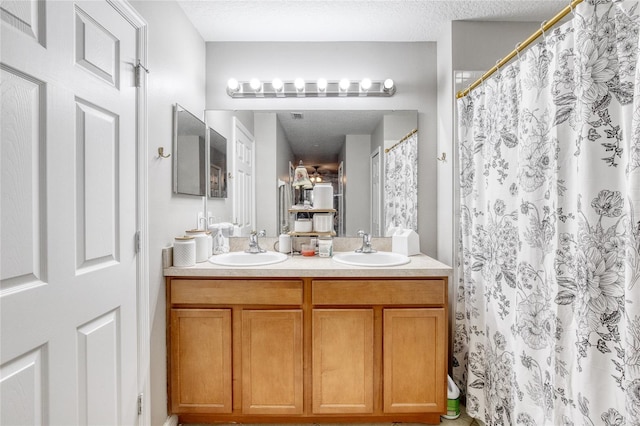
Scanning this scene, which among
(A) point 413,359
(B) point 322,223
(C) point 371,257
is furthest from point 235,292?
→ (A) point 413,359

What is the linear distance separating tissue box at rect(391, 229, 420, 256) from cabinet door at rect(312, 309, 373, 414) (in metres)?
0.57

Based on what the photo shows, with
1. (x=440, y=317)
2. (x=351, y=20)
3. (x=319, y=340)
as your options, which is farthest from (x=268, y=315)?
(x=351, y=20)

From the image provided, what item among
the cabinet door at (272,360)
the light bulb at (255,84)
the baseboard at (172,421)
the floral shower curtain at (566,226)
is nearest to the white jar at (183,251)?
the cabinet door at (272,360)

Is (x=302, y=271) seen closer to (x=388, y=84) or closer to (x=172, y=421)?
(x=172, y=421)

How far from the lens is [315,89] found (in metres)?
2.19

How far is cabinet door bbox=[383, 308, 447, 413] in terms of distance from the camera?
1.62m

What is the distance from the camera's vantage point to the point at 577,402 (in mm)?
1042

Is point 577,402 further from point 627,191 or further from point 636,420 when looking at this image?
point 627,191

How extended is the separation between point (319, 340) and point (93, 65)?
1.57 m

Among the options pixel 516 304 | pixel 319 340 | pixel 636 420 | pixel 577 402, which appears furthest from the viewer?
pixel 319 340

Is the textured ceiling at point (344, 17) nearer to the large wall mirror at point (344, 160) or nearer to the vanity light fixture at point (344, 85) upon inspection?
the vanity light fixture at point (344, 85)

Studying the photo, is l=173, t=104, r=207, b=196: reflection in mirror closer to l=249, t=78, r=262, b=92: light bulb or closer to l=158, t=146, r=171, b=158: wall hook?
l=158, t=146, r=171, b=158: wall hook

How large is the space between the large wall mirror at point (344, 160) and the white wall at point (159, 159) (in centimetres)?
45

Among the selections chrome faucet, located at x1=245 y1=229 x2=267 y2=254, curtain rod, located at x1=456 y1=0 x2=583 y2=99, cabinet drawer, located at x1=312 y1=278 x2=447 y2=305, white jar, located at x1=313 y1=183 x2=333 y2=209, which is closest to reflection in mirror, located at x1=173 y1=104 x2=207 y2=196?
chrome faucet, located at x1=245 y1=229 x2=267 y2=254
